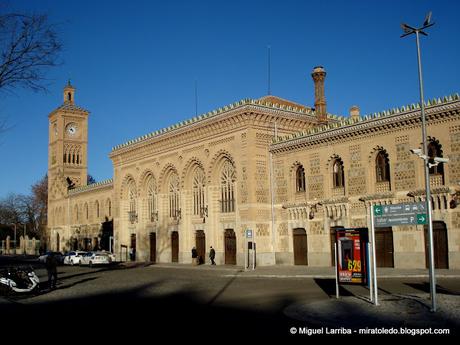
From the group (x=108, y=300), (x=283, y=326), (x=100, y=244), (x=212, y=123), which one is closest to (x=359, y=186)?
(x=212, y=123)

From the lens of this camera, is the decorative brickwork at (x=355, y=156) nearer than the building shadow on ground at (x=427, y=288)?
No

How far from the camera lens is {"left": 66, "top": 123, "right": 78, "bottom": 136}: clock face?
7812cm

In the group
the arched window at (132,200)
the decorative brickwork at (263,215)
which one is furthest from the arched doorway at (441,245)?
the arched window at (132,200)

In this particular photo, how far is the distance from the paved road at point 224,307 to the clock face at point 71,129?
58.3 m

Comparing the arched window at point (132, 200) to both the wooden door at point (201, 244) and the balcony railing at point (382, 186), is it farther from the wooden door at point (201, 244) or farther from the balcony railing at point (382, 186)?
the balcony railing at point (382, 186)

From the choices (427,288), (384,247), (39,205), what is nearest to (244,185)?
(384,247)

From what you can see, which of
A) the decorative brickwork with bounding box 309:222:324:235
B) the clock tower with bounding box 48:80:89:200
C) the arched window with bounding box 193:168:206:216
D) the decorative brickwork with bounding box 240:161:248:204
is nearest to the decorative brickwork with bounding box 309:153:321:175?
the decorative brickwork with bounding box 309:222:324:235

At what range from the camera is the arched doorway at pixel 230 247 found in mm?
36969

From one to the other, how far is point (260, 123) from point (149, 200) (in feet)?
51.3

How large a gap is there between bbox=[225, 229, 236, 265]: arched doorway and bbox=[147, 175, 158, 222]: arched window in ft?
33.4

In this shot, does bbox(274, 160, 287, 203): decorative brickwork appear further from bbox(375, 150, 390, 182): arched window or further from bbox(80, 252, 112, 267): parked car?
bbox(80, 252, 112, 267): parked car

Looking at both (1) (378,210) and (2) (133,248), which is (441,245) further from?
(2) (133,248)

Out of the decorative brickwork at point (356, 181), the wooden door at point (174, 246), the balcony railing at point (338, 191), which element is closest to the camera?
the decorative brickwork at point (356, 181)

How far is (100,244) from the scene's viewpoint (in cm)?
6141
